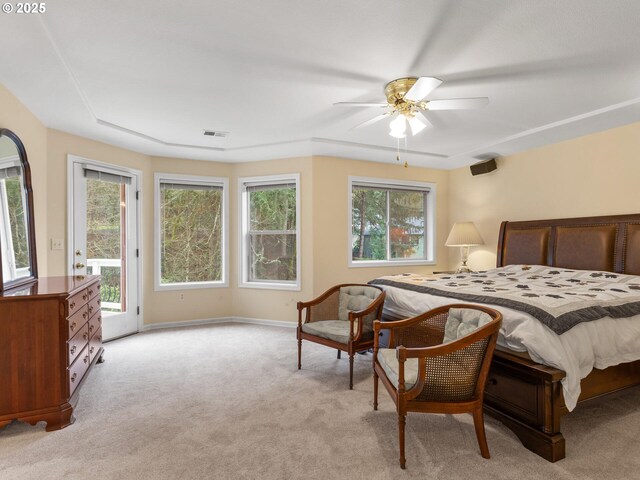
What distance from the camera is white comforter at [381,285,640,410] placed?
1945mm

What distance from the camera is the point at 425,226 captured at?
5781 millimetres

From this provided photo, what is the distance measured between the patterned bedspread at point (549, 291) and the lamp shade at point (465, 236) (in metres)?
0.75

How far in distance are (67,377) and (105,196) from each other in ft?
8.38

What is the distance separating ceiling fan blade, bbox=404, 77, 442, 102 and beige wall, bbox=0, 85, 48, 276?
3.08 meters

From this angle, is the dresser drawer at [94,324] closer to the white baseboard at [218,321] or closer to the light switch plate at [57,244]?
the light switch plate at [57,244]

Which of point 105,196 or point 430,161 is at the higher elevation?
point 430,161

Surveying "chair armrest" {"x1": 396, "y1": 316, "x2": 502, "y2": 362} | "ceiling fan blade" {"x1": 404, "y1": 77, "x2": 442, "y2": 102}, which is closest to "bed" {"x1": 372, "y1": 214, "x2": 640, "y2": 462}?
"chair armrest" {"x1": 396, "y1": 316, "x2": 502, "y2": 362}

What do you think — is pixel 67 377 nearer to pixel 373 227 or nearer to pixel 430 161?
pixel 373 227

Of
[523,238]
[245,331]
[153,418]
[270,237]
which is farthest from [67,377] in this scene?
[523,238]

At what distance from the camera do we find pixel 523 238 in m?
4.36

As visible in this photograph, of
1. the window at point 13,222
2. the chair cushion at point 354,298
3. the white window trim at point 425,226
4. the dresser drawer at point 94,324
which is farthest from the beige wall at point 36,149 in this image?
the white window trim at point 425,226

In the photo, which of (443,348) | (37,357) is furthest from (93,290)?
(443,348)

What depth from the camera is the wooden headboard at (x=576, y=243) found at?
134 inches

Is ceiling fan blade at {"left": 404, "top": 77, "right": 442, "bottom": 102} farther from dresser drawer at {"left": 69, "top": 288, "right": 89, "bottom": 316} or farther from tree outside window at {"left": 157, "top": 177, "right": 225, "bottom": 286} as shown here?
tree outside window at {"left": 157, "top": 177, "right": 225, "bottom": 286}
